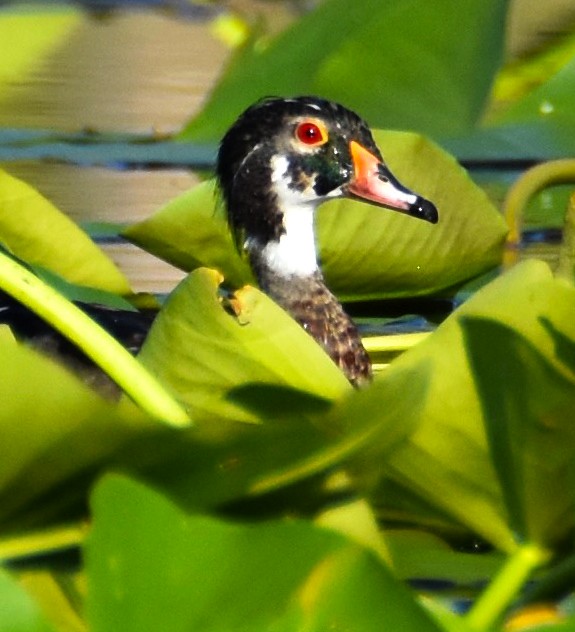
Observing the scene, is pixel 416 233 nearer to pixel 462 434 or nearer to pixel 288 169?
pixel 288 169

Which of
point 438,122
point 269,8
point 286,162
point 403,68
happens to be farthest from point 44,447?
point 269,8

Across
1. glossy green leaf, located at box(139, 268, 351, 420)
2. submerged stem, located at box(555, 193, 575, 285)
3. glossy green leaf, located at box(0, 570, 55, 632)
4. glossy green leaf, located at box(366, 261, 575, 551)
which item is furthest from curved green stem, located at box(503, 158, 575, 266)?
glossy green leaf, located at box(0, 570, 55, 632)

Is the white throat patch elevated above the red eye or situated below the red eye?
below

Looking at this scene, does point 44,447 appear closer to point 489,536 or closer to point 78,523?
point 78,523

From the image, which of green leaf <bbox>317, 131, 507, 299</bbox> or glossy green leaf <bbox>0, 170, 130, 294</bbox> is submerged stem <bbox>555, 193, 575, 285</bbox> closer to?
green leaf <bbox>317, 131, 507, 299</bbox>

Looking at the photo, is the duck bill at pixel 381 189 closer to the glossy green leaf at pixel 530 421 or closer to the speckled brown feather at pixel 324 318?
the speckled brown feather at pixel 324 318

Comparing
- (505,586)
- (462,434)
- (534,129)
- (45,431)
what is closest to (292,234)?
(534,129)

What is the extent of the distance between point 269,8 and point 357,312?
2535 millimetres

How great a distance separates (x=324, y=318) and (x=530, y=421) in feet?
5.07

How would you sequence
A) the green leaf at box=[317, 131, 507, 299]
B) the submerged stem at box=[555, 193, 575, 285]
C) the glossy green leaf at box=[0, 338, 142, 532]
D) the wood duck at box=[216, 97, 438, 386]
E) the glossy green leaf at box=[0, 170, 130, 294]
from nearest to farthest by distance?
the glossy green leaf at box=[0, 338, 142, 532] < the submerged stem at box=[555, 193, 575, 285] < the glossy green leaf at box=[0, 170, 130, 294] < the green leaf at box=[317, 131, 507, 299] < the wood duck at box=[216, 97, 438, 386]

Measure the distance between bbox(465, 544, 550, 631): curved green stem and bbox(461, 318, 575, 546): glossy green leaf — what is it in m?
0.02

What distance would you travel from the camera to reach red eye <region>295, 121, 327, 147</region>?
319 cm

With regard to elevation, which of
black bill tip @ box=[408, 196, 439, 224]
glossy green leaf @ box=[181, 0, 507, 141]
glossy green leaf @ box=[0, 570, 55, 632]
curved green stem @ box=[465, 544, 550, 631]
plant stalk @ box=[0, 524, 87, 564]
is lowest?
curved green stem @ box=[465, 544, 550, 631]

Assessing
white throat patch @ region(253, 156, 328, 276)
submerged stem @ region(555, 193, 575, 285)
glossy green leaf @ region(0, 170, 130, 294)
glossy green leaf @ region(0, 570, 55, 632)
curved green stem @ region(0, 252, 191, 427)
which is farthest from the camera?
white throat patch @ region(253, 156, 328, 276)
